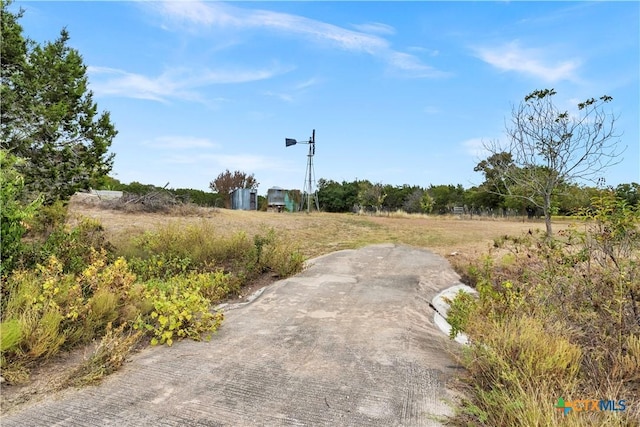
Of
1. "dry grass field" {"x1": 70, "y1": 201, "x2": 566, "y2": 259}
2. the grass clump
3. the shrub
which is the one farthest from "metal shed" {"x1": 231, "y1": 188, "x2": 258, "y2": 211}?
the grass clump

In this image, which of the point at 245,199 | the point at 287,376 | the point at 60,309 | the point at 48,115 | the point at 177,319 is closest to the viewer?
the point at 287,376

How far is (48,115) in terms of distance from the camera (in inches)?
327

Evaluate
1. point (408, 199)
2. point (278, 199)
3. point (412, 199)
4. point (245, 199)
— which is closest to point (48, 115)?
point (245, 199)

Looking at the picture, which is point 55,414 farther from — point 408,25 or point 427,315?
point 408,25

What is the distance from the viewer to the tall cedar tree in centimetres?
788

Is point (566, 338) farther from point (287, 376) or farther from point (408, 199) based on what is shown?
point (408, 199)

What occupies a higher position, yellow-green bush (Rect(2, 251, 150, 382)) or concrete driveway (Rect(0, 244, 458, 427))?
yellow-green bush (Rect(2, 251, 150, 382))

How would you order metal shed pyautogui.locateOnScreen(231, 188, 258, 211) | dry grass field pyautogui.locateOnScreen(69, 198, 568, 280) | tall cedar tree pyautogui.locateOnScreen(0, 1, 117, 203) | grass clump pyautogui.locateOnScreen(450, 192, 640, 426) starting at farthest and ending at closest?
1. metal shed pyautogui.locateOnScreen(231, 188, 258, 211)
2. dry grass field pyautogui.locateOnScreen(69, 198, 568, 280)
3. tall cedar tree pyautogui.locateOnScreen(0, 1, 117, 203)
4. grass clump pyautogui.locateOnScreen(450, 192, 640, 426)

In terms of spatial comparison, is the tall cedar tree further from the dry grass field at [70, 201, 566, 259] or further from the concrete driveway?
the concrete driveway

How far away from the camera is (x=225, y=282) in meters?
5.32

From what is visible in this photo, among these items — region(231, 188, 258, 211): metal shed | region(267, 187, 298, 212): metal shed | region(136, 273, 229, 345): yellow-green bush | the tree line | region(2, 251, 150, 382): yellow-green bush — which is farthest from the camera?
the tree line

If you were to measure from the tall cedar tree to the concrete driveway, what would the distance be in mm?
6391

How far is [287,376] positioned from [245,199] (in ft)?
64.9

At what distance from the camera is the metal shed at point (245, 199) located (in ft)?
71.3
